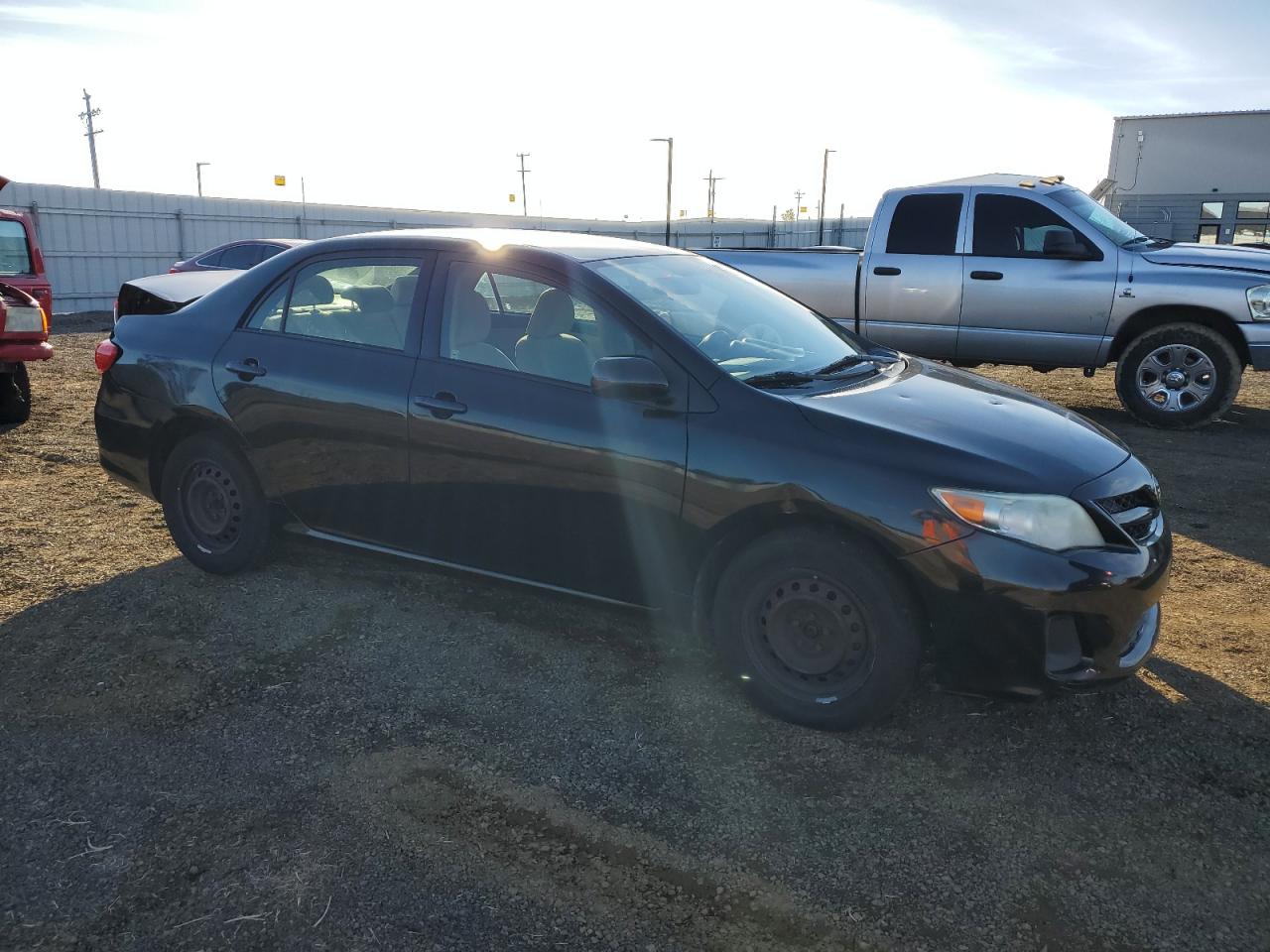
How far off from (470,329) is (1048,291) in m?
6.46

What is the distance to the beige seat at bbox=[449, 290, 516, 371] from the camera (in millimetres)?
3801

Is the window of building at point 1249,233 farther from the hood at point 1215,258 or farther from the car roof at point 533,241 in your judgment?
the car roof at point 533,241

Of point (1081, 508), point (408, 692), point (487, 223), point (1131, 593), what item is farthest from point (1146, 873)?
point (487, 223)

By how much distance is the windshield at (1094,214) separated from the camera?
27.9 feet

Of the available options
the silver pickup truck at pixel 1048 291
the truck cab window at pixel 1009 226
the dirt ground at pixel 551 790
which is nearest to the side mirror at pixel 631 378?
the dirt ground at pixel 551 790

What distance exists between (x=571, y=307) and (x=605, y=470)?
71cm

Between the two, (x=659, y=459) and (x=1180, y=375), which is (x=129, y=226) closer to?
(x=1180, y=375)

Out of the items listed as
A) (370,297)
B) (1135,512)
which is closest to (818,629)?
(1135,512)

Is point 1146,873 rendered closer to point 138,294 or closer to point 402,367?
point 402,367

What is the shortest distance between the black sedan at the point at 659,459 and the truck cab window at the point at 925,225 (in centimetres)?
506

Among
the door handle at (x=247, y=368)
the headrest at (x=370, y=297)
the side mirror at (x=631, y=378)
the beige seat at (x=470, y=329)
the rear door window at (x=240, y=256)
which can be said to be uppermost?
the rear door window at (x=240, y=256)

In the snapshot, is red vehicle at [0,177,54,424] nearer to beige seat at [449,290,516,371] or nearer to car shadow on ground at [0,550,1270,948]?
car shadow on ground at [0,550,1270,948]

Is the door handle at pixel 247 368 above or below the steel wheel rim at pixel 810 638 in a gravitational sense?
above

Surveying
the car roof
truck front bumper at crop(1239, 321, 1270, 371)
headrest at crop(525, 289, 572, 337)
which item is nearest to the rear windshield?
the car roof
